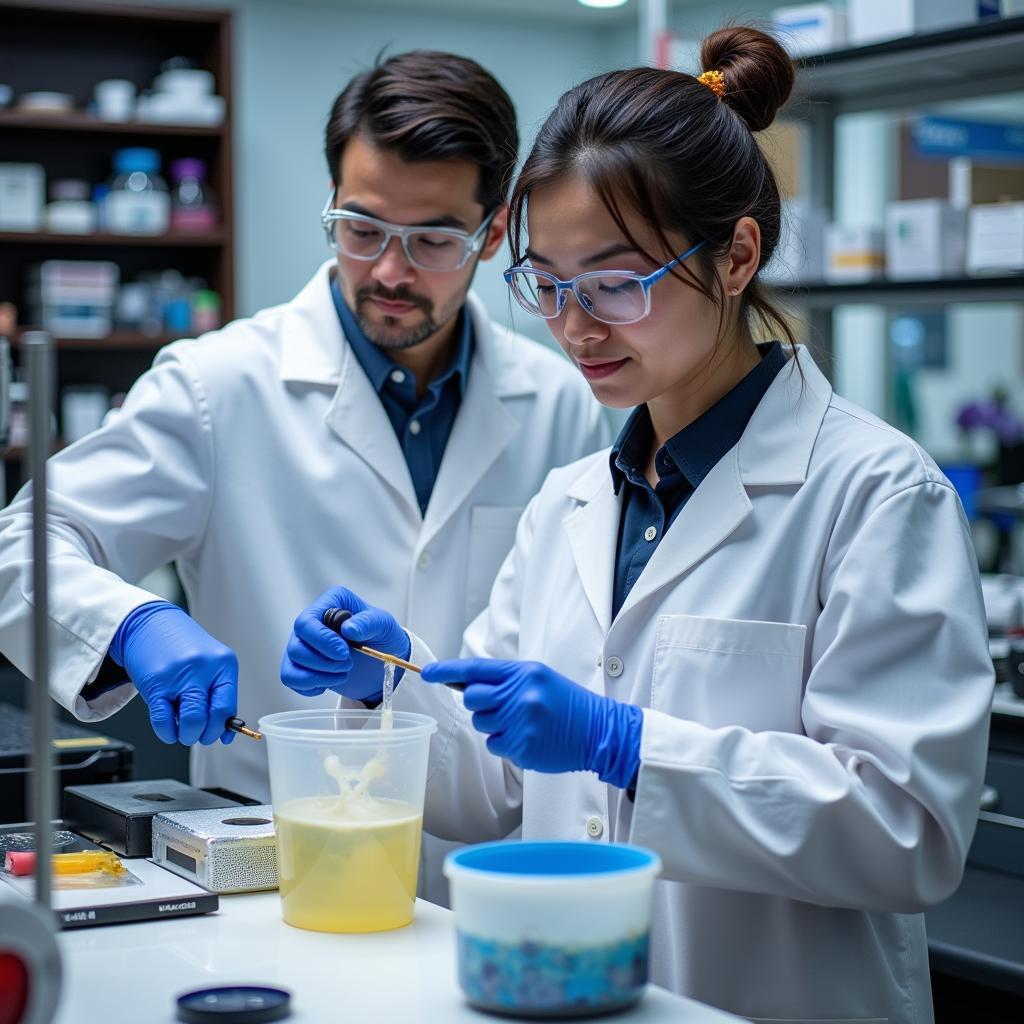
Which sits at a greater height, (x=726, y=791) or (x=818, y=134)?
(x=818, y=134)

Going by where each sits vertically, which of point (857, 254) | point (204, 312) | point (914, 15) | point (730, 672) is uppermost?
point (914, 15)

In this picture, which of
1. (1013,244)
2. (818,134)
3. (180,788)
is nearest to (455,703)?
(180,788)

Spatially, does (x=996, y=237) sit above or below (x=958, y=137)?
below

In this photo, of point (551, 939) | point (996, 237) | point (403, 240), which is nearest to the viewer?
point (551, 939)

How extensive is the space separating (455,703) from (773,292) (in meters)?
0.60

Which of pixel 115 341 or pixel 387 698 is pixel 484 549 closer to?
pixel 387 698

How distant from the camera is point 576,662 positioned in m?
1.51

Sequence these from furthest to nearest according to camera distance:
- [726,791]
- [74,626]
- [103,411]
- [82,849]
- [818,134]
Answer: [103,411], [818,134], [74,626], [82,849], [726,791]

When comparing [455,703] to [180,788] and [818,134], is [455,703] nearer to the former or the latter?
[180,788]

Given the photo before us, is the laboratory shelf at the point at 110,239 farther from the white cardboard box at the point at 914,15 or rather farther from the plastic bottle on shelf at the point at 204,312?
the white cardboard box at the point at 914,15

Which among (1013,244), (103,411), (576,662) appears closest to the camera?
(576,662)

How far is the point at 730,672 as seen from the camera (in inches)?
53.9

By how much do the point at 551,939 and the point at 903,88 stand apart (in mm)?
2918

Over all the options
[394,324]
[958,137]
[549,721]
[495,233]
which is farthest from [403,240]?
[958,137]
